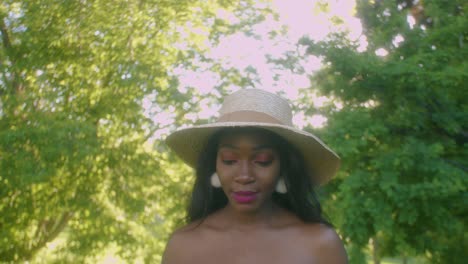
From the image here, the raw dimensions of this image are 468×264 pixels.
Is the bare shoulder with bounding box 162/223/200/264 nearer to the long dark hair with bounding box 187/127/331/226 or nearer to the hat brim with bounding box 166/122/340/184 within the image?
the long dark hair with bounding box 187/127/331/226

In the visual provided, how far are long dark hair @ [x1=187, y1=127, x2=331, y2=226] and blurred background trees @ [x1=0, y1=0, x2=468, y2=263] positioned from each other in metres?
2.93

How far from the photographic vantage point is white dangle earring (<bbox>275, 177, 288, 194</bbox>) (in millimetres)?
2223

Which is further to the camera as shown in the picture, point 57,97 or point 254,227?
point 57,97

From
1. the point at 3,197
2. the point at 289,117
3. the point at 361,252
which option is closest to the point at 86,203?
the point at 3,197

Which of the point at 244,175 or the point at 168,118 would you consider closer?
the point at 244,175

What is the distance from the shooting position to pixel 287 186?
2.26 meters

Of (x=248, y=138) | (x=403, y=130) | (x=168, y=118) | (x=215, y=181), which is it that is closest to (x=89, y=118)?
(x=168, y=118)

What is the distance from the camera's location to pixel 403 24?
6.98 m

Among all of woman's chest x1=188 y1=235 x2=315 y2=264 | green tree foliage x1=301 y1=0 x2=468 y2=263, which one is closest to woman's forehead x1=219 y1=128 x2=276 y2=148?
woman's chest x1=188 y1=235 x2=315 y2=264

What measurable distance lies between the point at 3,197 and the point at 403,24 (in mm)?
6030

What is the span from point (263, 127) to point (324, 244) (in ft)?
1.57

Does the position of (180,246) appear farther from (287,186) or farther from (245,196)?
(287,186)

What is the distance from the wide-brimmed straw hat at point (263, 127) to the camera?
7.02 ft

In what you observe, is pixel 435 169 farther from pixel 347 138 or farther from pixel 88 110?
pixel 88 110
